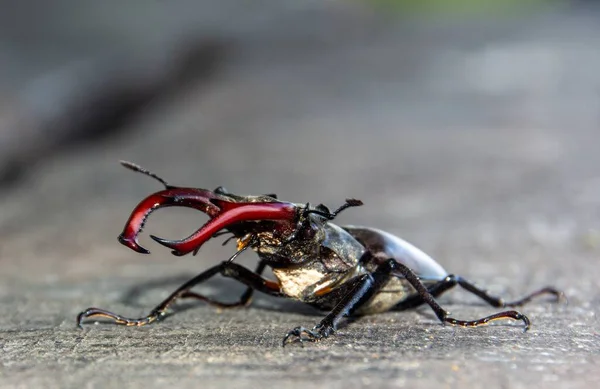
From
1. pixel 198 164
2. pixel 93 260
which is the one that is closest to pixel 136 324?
pixel 93 260

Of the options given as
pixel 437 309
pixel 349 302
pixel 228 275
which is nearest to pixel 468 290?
pixel 437 309

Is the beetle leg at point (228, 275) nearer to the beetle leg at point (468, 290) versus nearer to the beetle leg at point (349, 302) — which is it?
the beetle leg at point (349, 302)

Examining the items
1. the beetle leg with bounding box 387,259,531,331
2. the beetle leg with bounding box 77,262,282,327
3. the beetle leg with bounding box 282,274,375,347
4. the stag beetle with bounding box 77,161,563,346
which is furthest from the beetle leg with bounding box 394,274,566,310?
the beetle leg with bounding box 77,262,282,327

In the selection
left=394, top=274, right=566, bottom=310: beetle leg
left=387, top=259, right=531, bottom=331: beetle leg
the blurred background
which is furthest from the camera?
the blurred background

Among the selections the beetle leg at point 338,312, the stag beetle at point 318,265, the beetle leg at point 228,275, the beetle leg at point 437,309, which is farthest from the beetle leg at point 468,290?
the beetle leg at point 228,275

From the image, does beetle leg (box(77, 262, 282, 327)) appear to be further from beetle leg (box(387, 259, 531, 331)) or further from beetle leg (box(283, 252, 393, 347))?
beetle leg (box(387, 259, 531, 331))

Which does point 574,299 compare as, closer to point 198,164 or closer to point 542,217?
point 542,217
